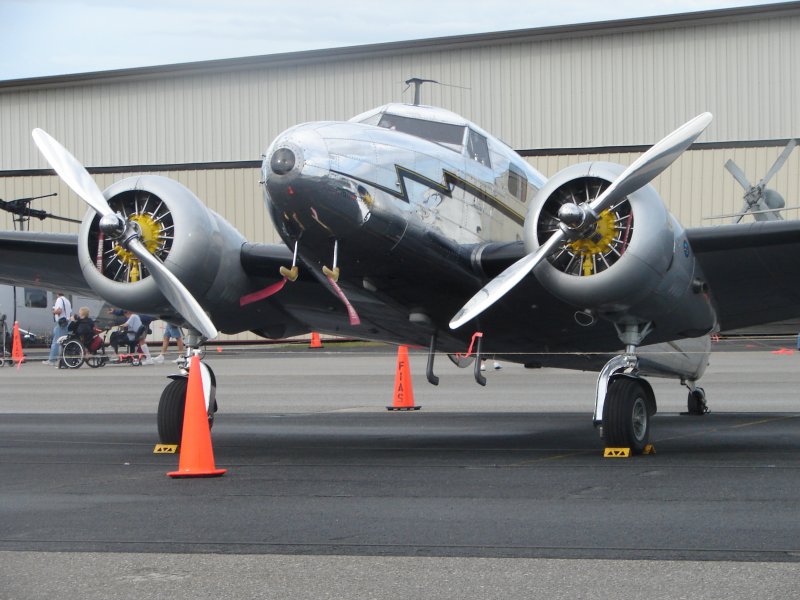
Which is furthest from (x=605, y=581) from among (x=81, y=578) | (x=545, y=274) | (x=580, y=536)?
(x=545, y=274)

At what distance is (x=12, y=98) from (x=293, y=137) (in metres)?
42.6

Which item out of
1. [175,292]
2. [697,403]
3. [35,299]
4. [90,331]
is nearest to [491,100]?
[90,331]

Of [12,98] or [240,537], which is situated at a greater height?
[12,98]

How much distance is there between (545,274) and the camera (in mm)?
11383

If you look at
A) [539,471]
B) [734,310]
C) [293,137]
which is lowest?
[539,471]

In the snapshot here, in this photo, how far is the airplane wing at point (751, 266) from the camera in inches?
444

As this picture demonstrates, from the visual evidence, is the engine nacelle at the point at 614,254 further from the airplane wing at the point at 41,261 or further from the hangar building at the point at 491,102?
the hangar building at the point at 491,102

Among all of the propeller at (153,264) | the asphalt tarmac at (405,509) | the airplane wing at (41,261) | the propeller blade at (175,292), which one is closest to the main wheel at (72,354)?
the asphalt tarmac at (405,509)

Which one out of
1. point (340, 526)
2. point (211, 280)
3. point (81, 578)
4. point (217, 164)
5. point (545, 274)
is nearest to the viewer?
point (81, 578)

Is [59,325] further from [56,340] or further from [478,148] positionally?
[478,148]

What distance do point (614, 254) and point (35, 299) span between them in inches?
1551

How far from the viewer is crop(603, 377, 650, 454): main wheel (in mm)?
11469

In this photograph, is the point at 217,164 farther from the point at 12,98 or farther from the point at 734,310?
the point at 734,310

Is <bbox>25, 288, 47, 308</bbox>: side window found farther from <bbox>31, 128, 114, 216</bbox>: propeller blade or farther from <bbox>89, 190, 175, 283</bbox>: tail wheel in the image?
<bbox>89, 190, 175, 283</bbox>: tail wheel
